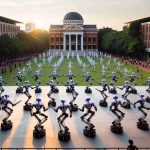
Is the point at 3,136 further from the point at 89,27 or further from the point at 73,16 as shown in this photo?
the point at 73,16

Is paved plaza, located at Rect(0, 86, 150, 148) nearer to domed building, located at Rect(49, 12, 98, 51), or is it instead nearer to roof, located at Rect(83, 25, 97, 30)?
domed building, located at Rect(49, 12, 98, 51)

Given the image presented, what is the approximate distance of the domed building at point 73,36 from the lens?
5271 inches

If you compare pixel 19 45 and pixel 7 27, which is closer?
pixel 19 45

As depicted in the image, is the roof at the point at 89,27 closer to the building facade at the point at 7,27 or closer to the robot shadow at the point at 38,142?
the building facade at the point at 7,27

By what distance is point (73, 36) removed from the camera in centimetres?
13725

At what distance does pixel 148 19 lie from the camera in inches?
3378

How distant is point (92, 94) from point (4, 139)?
14.5m

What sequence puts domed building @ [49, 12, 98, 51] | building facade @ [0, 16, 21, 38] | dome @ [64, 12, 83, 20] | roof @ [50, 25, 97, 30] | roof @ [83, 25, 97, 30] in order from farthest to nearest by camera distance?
dome @ [64, 12, 83, 20]
roof @ [50, 25, 97, 30]
roof @ [83, 25, 97, 30]
domed building @ [49, 12, 98, 51]
building facade @ [0, 16, 21, 38]

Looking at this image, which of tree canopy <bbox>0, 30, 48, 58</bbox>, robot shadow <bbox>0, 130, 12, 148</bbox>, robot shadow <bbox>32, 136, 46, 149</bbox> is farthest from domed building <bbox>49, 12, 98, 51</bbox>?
robot shadow <bbox>32, 136, 46, 149</bbox>

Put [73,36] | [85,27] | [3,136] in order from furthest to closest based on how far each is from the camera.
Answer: [85,27] → [73,36] → [3,136]

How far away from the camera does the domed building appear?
13388 cm

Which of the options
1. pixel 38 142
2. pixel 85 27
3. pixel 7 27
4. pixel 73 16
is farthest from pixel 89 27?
pixel 38 142

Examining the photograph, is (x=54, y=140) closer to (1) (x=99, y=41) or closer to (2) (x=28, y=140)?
(2) (x=28, y=140)

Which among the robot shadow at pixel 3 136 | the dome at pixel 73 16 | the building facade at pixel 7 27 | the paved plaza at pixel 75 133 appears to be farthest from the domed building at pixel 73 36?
the robot shadow at pixel 3 136
